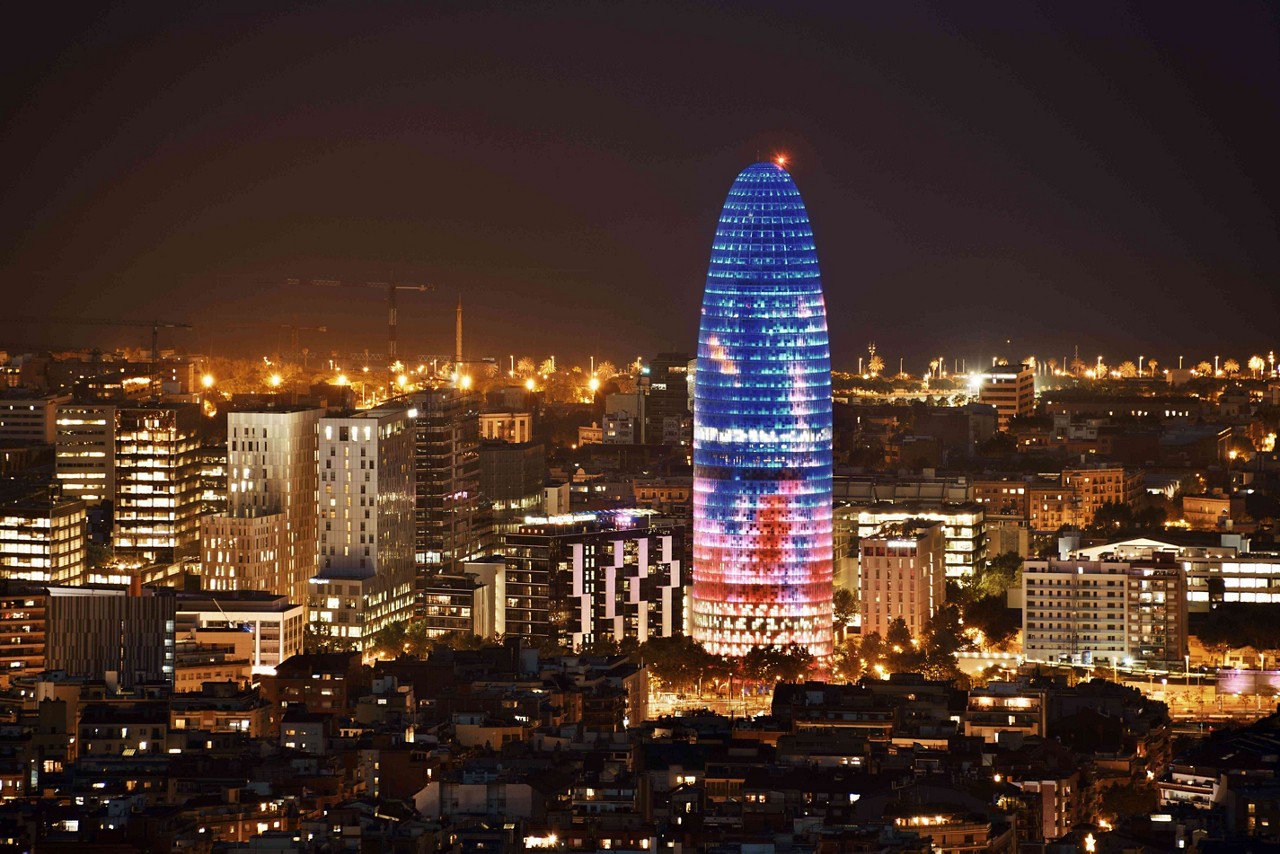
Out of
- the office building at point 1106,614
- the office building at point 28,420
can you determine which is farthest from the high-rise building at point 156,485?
the office building at point 1106,614

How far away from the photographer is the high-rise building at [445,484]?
104500 millimetres

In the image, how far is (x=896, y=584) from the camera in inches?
3883

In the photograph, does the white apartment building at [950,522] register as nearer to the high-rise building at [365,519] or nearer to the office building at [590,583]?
the office building at [590,583]

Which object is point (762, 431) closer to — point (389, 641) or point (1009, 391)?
point (389, 641)

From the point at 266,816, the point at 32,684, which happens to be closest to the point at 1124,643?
the point at 32,684

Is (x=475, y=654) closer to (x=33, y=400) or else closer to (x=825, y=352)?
(x=825, y=352)

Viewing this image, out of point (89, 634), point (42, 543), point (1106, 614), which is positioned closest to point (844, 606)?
point (1106, 614)

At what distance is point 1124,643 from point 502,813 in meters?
30.1

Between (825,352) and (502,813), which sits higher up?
(825,352)

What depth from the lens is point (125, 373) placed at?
472 ft

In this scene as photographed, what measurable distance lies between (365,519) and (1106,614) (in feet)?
54.3

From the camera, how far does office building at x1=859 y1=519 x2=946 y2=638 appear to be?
98250mm

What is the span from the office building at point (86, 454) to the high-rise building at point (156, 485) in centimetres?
81

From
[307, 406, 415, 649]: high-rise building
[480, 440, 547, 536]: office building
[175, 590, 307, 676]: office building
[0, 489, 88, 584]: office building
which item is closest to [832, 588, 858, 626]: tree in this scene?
[307, 406, 415, 649]: high-rise building
